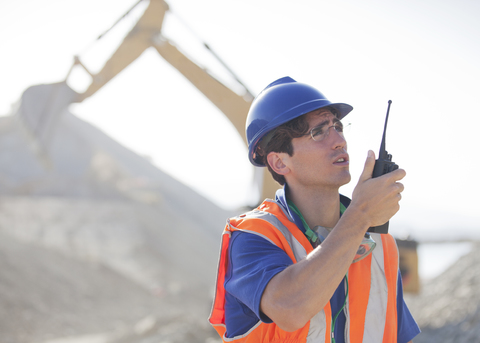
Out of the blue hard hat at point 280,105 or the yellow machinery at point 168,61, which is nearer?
the blue hard hat at point 280,105

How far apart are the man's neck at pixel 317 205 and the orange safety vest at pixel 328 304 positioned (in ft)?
0.35

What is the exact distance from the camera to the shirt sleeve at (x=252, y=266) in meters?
1.28

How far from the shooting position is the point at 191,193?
122 feet

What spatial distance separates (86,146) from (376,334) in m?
33.8

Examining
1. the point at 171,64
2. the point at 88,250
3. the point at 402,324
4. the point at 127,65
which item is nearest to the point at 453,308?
the point at 171,64

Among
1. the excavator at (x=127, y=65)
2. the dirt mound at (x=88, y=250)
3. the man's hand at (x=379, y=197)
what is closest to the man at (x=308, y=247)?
the man's hand at (x=379, y=197)

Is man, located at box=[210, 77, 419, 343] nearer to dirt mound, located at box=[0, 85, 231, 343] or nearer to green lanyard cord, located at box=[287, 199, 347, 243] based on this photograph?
green lanyard cord, located at box=[287, 199, 347, 243]

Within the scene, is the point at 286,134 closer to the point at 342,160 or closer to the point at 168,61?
the point at 342,160

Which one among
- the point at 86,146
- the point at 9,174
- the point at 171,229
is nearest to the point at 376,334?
the point at 171,229

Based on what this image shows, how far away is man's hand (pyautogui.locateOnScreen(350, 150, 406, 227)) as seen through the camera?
1.28m

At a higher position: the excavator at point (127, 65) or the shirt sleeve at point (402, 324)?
the excavator at point (127, 65)

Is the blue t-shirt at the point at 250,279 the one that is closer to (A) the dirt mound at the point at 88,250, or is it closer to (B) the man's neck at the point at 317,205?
(B) the man's neck at the point at 317,205

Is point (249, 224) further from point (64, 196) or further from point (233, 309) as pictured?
point (64, 196)

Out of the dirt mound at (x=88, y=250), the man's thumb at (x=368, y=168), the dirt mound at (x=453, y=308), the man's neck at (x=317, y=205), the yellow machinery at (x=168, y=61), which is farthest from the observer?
the dirt mound at (x=88, y=250)
